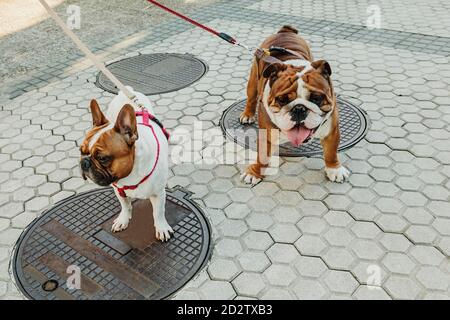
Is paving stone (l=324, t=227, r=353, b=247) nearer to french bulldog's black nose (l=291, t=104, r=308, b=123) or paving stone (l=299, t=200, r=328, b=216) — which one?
paving stone (l=299, t=200, r=328, b=216)

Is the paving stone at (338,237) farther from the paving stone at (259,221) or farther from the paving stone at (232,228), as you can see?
the paving stone at (232,228)

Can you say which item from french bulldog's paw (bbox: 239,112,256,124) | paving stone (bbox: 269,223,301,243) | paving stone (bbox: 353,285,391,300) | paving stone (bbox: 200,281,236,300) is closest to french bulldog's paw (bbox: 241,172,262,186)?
paving stone (bbox: 269,223,301,243)

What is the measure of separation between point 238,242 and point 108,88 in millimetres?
3739

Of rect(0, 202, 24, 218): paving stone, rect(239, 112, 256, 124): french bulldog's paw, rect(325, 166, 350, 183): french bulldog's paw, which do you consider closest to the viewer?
rect(0, 202, 24, 218): paving stone

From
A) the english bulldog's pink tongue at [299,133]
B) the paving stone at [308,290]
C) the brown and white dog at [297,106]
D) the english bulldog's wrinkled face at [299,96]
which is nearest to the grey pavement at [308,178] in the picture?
the paving stone at [308,290]

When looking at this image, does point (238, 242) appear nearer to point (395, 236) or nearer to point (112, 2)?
point (395, 236)

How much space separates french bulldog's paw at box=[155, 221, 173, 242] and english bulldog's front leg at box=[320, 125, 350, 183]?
175cm

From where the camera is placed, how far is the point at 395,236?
403 cm

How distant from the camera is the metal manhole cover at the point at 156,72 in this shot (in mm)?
6801

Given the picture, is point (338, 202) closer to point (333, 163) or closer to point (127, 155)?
point (333, 163)

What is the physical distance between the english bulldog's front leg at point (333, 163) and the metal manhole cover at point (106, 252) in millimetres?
1392

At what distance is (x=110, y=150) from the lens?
10.5 ft

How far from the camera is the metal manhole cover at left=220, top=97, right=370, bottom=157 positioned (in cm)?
525
